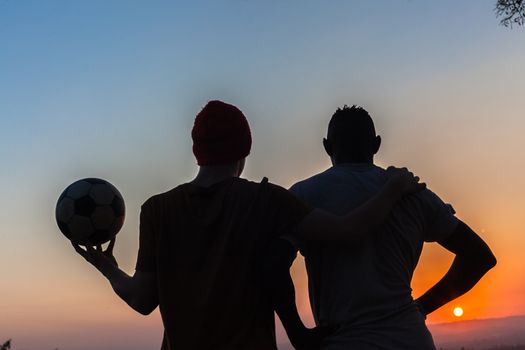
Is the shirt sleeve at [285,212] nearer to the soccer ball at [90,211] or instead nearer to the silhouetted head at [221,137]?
the silhouetted head at [221,137]

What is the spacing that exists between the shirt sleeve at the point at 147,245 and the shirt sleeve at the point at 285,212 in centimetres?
76

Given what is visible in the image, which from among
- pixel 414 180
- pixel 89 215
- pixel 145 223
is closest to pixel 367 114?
pixel 414 180

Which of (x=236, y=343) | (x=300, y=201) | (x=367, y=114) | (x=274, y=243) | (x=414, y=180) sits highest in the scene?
(x=367, y=114)

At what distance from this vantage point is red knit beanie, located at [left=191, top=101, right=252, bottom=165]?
4.17 metres

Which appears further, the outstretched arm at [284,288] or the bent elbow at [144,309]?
the bent elbow at [144,309]

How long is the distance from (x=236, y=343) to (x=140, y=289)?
74 centimetres

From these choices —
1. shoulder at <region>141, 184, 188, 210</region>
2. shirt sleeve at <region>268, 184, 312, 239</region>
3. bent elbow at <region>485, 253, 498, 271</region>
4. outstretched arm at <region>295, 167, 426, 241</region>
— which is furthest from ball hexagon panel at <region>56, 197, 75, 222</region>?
bent elbow at <region>485, 253, 498, 271</region>

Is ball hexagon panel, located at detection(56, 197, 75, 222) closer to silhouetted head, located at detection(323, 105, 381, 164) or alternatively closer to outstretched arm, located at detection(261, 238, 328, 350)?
outstretched arm, located at detection(261, 238, 328, 350)

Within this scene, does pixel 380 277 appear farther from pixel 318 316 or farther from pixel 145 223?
pixel 145 223

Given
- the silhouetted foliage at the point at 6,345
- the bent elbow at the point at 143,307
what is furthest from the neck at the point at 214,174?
the silhouetted foliage at the point at 6,345

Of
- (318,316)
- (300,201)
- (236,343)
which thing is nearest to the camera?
(236,343)

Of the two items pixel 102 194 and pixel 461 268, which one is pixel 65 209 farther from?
pixel 461 268

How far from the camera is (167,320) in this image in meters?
3.97

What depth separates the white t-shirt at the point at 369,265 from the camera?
13.6ft
